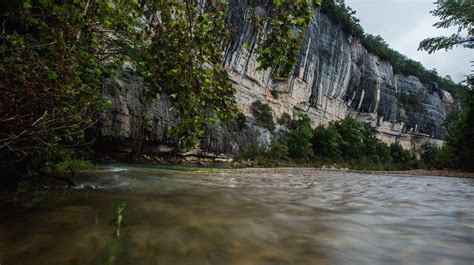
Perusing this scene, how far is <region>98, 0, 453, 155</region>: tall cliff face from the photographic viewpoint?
2309 cm

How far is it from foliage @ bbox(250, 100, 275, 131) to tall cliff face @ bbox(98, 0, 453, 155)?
972 millimetres

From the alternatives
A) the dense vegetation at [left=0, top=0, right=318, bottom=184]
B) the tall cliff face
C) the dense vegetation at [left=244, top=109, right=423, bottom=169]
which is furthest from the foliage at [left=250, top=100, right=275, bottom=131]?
the dense vegetation at [left=0, top=0, right=318, bottom=184]

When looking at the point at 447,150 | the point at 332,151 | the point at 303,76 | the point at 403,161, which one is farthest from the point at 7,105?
the point at 403,161

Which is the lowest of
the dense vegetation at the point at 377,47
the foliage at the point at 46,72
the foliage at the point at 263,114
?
the foliage at the point at 46,72

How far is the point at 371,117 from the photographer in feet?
196

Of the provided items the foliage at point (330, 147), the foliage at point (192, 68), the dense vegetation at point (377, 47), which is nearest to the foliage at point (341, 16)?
the dense vegetation at point (377, 47)

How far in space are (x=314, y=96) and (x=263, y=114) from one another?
13.0 meters

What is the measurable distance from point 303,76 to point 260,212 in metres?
44.9

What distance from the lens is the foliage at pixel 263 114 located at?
4003 centimetres

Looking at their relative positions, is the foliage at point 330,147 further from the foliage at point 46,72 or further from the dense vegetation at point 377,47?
the foliage at point 46,72

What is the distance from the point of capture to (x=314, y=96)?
48.7m

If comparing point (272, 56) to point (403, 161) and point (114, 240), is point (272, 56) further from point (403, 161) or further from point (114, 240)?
point (403, 161)

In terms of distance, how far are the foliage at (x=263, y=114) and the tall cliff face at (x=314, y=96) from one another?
0.97 metres

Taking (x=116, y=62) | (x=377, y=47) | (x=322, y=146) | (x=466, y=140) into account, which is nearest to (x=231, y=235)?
(x=116, y=62)
